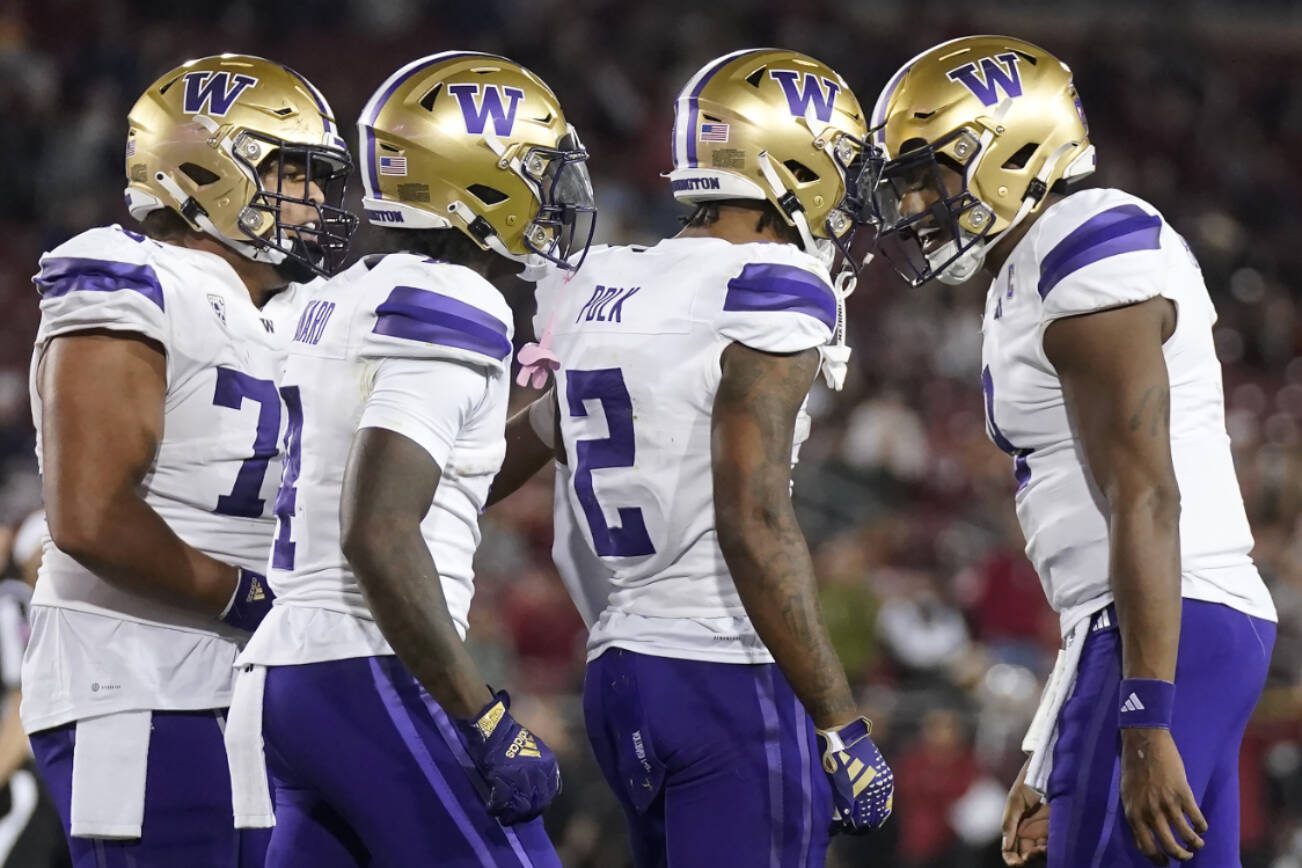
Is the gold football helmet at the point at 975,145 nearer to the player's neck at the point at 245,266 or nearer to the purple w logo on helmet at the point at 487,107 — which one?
the purple w logo on helmet at the point at 487,107

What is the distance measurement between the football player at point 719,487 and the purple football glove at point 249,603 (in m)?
0.62

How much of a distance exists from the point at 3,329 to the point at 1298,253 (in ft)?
33.8

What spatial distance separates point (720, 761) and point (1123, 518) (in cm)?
83

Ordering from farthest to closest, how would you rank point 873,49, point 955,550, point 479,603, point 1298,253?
1. point 873,49
2. point 1298,253
3. point 955,550
4. point 479,603

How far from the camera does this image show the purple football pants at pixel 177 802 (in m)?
3.40

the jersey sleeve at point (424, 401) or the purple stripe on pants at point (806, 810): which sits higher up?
the jersey sleeve at point (424, 401)

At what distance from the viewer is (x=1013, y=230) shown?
3.56 metres

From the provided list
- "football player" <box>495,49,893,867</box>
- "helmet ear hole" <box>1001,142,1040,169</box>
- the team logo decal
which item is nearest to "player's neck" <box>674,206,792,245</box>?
"football player" <box>495,49,893,867</box>

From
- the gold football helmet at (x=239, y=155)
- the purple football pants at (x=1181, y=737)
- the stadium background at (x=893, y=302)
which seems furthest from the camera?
the stadium background at (x=893, y=302)

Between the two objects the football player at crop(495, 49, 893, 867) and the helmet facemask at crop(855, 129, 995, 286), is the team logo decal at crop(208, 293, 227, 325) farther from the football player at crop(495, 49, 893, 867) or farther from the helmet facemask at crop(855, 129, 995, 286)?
the helmet facemask at crop(855, 129, 995, 286)

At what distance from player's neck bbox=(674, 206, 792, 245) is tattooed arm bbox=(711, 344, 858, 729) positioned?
0.39m

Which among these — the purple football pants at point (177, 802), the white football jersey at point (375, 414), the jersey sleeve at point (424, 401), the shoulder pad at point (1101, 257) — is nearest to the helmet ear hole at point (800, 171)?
the shoulder pad at point (1101, 257)

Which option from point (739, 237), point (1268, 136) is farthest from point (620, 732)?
point (1268, 136)

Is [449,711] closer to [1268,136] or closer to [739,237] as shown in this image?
[739,237]
